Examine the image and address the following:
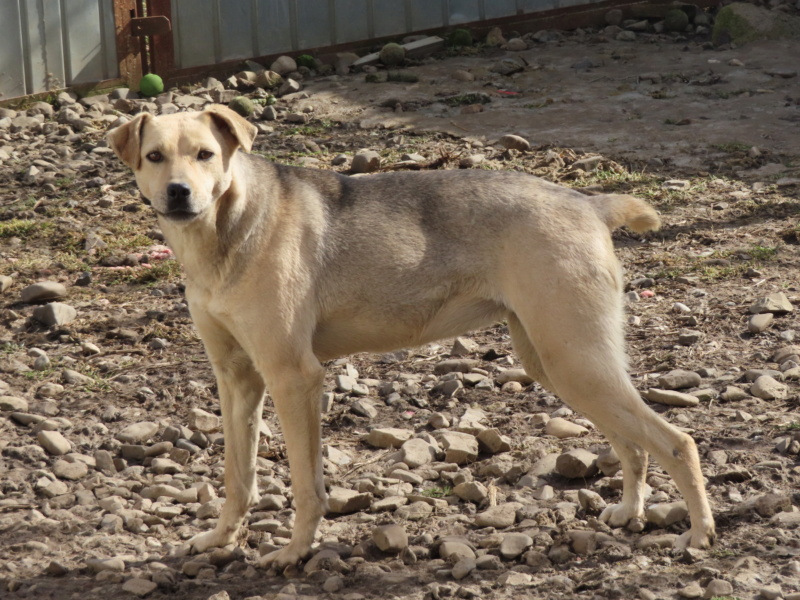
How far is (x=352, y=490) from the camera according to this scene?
5031mm

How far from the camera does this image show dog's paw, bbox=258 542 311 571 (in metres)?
4.43

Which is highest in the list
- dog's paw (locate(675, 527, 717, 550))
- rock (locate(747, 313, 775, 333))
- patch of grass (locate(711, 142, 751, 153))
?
patch of grass (locate(711, 142, 751, 153))

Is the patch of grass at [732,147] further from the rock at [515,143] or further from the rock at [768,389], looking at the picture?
the rock at [768,389]

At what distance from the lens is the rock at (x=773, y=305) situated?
672cm

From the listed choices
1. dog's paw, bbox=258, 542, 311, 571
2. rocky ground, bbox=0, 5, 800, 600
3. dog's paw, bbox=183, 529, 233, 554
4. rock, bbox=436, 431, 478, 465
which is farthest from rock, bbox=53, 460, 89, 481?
rock, bbox=436, 431, 478, 465

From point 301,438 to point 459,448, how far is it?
1.13 metres

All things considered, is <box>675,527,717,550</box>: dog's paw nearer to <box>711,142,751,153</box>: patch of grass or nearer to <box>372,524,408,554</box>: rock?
<box>372,524,408,554</box>: rock

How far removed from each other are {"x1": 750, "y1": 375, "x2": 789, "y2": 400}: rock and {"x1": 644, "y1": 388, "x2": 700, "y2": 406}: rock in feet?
1.07

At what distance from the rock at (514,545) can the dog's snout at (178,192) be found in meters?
1.93

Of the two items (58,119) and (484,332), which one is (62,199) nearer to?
(58,119)

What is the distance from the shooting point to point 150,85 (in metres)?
11.3

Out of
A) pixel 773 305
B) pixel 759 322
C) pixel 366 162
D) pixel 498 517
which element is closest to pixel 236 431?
pixel 498 517

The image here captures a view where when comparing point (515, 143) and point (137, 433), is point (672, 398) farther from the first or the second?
point (515, 143)

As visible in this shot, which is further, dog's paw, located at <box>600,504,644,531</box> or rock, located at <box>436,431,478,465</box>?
rock, located at <box>436,431,478,465</box>
